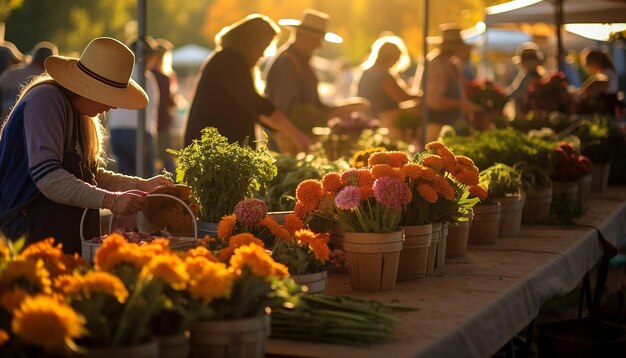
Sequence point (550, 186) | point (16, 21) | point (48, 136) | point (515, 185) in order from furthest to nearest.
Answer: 1. point (16, 21)
2. point (550, 186)
3. point (515, 185)
4. point (48, 136)

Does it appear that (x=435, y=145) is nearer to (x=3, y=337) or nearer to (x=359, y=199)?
(x=359, y=199)

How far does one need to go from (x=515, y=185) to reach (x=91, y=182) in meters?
2.03

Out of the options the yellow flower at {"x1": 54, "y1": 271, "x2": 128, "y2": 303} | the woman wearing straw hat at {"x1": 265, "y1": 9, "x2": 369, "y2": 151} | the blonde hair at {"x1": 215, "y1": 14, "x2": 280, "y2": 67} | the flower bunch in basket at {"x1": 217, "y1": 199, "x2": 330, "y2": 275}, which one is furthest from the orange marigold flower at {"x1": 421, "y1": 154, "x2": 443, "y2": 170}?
the woman wearing straw hat at {"x1": 265, "y1": 9, "x2": 369, "y2": 151}

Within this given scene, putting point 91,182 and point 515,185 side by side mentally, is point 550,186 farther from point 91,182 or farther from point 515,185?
point 91,182

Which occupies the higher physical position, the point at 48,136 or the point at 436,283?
the point at 48,136

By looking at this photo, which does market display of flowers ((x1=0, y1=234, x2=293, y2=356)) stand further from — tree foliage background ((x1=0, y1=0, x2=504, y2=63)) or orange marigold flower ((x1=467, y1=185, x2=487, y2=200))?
tree foliage background ((x1=0, y1=0, x2=504, y2=63))

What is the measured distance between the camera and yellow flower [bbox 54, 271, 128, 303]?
2.12m

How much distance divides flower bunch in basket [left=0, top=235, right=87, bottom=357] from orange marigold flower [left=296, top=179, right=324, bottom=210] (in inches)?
43.8

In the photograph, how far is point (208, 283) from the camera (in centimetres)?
225

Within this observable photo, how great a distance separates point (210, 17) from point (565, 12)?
33.7 meters

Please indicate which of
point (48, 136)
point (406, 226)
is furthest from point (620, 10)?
point (48, 136)

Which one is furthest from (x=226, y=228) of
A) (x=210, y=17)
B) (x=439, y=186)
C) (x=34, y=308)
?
(x=210, y=17)

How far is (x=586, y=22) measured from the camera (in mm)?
9500

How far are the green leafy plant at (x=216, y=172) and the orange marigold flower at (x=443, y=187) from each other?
2.09ft
